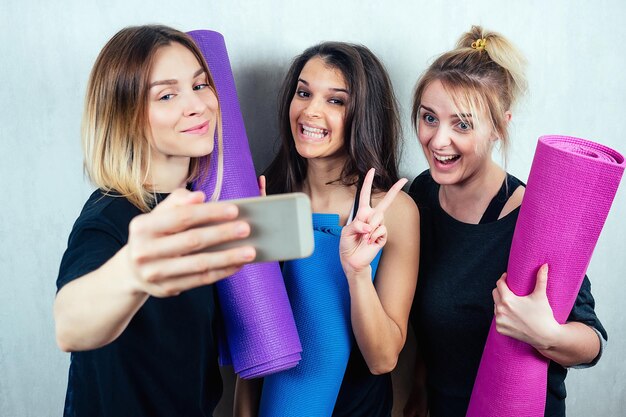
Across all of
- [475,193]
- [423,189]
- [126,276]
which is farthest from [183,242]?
[423,189]

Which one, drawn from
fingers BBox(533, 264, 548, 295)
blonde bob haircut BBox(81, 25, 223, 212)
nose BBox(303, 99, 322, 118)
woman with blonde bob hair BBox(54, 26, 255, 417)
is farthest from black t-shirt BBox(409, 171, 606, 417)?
blonde bob haircut BBox(81, 25, 223, 212)

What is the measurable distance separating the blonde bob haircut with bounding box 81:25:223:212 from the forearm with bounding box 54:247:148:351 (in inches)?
12.1

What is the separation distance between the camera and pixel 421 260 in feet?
4.86

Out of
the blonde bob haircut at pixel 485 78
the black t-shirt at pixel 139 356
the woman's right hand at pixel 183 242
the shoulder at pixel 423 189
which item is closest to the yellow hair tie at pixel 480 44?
the blonde bob haircut at pixel 485 78

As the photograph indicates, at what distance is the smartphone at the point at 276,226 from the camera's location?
2.38ft

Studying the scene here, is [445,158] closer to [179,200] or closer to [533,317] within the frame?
[533,317]

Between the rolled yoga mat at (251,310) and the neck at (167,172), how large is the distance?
4 cm

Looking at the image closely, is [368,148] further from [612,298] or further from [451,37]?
[612,298]

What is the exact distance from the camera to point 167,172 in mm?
1192

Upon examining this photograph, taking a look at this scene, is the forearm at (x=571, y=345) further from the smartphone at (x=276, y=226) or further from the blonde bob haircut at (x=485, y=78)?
Result: the smartphone at (x=276, y=226)

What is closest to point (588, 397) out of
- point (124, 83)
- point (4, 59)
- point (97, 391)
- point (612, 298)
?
point (612, 298)

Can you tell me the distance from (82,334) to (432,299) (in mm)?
833

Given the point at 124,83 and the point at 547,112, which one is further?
the point at 547,112

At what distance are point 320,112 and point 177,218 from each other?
762 mm
